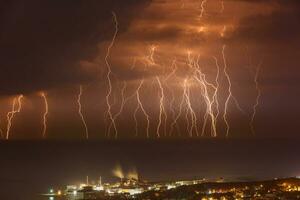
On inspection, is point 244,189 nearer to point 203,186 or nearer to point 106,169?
point 203,186

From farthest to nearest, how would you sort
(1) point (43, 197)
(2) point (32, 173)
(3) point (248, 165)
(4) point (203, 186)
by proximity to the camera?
(3) point (248, 165)
(2) point (32, 173)
(1) point (43, 197)
(4) point (203, 186)

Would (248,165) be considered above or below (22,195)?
above

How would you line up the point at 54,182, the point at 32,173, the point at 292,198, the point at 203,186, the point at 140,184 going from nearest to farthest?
the point at 292,198, the point at 203,186, the point at 140,184, the point at 54,182, the point at 32,173

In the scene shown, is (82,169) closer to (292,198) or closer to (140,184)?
(140,184)

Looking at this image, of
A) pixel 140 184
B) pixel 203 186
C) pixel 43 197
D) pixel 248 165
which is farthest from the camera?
pixel 248 165

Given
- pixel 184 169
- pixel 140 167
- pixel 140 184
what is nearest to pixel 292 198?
pixel 140 184

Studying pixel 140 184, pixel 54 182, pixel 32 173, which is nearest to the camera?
pixel 140 184

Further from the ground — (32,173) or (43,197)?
(32,173)

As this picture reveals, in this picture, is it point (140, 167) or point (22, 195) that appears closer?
point (22, 195)

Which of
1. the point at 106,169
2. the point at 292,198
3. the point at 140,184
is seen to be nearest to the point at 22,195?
the point at 140,184
